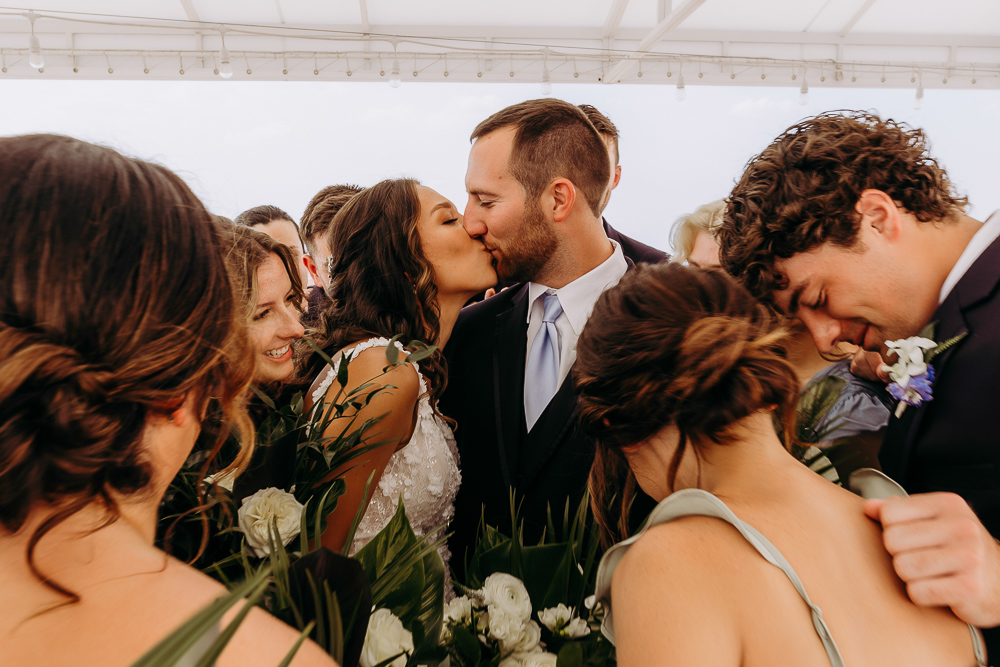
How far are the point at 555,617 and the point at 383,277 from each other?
1.38m

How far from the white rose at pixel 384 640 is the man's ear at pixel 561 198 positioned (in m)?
1.69

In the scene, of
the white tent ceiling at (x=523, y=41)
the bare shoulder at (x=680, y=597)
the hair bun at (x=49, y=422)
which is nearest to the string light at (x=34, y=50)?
the white tent ceiling at (x=523, y=41)

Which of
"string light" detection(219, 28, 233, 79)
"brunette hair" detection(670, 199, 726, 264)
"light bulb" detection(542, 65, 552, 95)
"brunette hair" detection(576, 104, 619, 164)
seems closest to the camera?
"brunette hair" detection(670, 199, 726, 264)

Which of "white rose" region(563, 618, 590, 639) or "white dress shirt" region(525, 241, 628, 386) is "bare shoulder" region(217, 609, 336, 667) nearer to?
"white rose" region(563, 618, 590, 639)

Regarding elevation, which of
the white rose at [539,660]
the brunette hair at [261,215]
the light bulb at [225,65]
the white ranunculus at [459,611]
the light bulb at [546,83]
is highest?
the light bulb at [225,65]

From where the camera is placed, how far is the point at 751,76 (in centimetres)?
585

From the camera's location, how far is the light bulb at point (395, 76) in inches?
210

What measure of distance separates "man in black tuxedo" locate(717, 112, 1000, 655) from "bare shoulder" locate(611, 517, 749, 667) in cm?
70

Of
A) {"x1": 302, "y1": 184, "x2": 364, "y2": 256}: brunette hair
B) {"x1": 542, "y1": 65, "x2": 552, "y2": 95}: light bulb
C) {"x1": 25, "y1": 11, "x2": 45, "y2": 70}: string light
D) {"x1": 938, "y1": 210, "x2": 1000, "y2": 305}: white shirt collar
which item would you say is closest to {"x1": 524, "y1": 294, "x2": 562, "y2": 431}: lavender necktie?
{"x1": 938, "y1": 210, "x2": 1000, "y2": 305}: white shirt collar

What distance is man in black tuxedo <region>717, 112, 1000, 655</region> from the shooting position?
132 centimetres

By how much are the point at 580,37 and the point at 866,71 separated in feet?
8.50

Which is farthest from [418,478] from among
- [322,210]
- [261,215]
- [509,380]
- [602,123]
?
[261,215]

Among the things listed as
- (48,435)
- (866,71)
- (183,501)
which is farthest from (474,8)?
(48,435)

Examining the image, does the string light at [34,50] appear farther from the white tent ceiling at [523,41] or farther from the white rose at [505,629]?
the white rose at [505,629]
